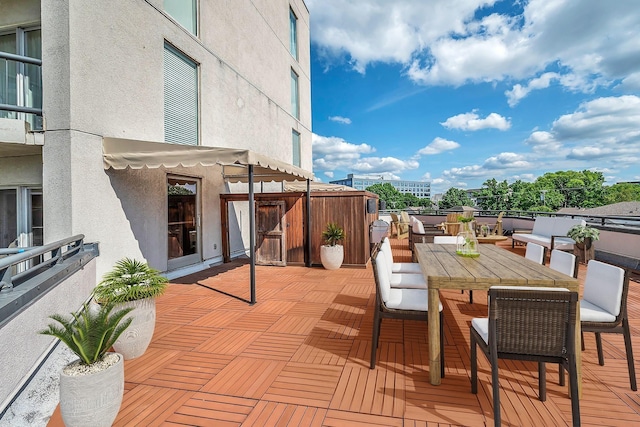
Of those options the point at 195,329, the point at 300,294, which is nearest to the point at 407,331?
the point at 300,294

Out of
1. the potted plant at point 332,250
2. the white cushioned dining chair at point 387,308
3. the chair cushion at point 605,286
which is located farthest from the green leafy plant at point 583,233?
the white cushioned dining chair at point 387,308

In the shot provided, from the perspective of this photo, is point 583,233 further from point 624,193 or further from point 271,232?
point 624,193

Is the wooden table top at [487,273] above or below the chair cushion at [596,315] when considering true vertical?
above

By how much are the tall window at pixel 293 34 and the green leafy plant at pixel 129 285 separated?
36.7 feet

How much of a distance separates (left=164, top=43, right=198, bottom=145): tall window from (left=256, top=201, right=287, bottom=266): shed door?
2207 millimetres

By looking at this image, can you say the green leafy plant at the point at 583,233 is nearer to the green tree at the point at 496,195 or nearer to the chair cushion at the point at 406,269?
the chair cushion at the point at 406,269

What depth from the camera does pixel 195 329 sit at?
3494 millimetres

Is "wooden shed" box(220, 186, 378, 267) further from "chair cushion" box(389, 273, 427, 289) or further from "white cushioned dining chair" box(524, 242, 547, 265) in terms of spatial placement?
"white cushioned dining chair" box(524, 242, 547, 265)

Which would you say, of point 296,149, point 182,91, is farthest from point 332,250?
point 296,149

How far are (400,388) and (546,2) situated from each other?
9.93 metres

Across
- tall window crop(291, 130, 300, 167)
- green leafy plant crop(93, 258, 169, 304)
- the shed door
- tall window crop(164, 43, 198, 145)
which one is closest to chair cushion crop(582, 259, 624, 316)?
green leafy plant crop(93, 258, 169, 304)

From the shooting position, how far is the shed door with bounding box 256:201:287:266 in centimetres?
720

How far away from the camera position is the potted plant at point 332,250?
669 centimetres

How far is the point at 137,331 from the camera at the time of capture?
2.75 m
